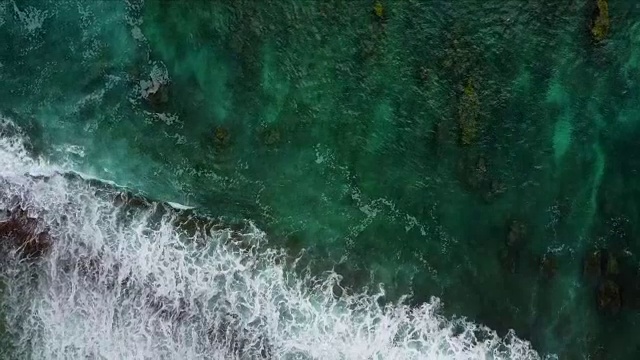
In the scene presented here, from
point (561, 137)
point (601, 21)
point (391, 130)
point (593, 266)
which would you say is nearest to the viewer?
point (601, 21)

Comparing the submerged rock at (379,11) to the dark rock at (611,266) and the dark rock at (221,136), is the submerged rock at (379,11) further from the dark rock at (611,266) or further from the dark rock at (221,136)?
the dark rock at (611,266)

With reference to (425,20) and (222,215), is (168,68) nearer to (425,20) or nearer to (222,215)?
(222,215)

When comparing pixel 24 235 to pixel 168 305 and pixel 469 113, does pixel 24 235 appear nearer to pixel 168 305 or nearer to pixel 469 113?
pixel 168 305

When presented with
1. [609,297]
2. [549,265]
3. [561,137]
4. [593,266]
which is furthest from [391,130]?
[609,297]

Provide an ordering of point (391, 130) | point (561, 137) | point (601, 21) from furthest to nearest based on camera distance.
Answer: point (391, 130) → point (561, 137) → point (601, 21)

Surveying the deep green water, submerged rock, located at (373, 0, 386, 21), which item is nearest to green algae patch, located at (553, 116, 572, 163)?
the deep green water

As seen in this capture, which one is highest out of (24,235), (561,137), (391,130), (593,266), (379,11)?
(379,11)
